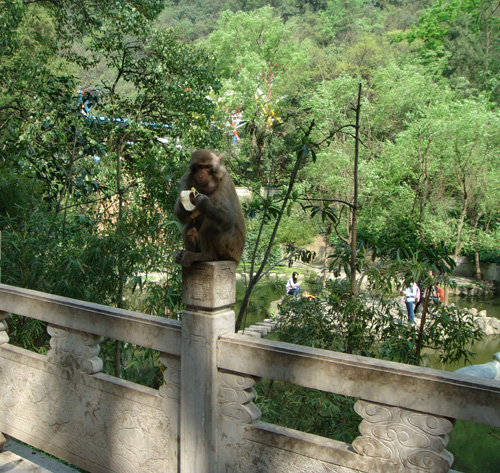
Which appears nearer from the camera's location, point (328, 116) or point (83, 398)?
point (83, 398)

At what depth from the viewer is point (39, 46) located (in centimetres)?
1501

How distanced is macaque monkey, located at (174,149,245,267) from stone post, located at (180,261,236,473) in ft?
1.59

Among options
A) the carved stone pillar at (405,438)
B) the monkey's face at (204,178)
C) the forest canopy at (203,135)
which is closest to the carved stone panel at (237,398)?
the carved stone pillar at (405,438)

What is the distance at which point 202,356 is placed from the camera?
2.20m

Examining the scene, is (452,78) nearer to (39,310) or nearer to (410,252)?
(410,252)

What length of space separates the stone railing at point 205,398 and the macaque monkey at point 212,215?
0.57 m

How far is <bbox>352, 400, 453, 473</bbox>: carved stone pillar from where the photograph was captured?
1.66 m

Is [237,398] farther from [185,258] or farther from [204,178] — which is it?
[204,178]

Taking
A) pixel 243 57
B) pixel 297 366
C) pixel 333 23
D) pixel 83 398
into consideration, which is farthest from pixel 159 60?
pixel 333 23

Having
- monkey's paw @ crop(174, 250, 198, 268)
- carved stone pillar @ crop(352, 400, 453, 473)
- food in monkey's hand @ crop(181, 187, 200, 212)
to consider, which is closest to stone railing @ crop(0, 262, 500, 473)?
carved stone pillar @ crop(352, 400, 453, 473)

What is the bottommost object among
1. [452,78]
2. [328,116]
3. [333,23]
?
[328,116]

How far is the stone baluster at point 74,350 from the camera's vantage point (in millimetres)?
2674

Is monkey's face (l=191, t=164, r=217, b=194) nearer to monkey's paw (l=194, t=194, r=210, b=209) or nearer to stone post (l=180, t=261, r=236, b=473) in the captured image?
monkey's paw (l=194, t=194, r=210, b=209)

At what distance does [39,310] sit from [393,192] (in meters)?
14.6
